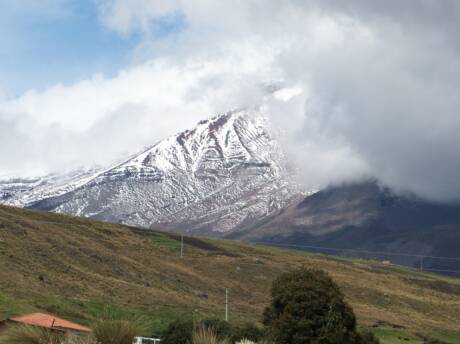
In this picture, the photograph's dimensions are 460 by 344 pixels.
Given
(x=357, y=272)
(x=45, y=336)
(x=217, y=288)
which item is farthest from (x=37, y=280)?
(x=357, y=272)

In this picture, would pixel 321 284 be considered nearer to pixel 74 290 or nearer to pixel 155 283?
pixel 74 290

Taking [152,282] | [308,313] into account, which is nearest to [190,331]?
[308,313]

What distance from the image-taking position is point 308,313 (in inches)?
1928

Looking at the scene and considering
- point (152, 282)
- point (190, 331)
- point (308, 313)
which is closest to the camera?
point (190, 331)

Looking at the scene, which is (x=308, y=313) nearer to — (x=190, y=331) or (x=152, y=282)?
(x=190, y=331)

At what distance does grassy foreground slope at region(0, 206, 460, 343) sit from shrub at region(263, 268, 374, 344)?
16523mm

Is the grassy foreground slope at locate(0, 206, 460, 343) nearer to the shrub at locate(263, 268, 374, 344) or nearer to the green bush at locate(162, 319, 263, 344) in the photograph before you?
the green bush at locate(162, 319, 263, 344)

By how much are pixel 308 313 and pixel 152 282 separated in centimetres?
6336

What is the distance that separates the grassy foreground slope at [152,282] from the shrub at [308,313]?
→ 54.2 ft

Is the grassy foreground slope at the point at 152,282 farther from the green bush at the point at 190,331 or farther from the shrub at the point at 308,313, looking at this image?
the shrub at the point at 308,313

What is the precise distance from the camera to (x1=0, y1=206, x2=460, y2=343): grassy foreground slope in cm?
8175

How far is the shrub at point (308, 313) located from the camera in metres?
46.0

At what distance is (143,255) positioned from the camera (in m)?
132

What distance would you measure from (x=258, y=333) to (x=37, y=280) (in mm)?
40161
